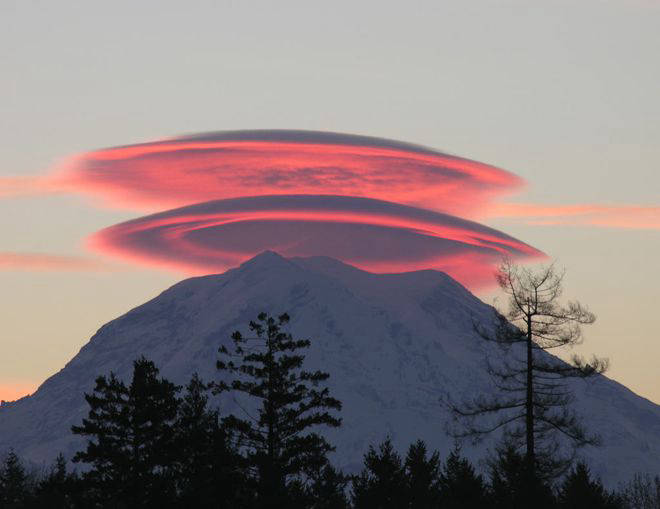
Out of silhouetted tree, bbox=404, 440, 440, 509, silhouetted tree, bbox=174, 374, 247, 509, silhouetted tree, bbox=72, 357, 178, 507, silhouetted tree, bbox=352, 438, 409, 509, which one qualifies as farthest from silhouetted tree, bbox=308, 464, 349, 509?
silhouetted tree, bbox=72, 357, 178, 507

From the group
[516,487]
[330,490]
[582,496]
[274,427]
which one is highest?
[330,490]

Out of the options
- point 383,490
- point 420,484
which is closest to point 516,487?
point 383,490

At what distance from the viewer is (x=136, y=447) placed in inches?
2589

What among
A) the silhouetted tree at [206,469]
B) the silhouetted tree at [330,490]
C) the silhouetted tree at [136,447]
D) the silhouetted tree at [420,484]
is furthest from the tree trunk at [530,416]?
the silhouetted tree at [330,490]

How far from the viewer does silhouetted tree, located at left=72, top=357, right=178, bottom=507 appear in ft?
207

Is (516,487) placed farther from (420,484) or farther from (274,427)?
(420,484)

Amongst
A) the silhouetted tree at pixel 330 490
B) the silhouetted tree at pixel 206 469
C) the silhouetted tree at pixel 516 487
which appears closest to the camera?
the silhouetted tree at pixel 516 487

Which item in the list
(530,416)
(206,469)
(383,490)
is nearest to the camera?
(530,416)

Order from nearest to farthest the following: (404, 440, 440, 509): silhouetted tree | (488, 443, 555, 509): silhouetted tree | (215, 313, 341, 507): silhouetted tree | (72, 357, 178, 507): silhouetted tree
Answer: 1. (488, 443, 555, 509): silhouetted tree
2. (215, 313, 341, 507): silhouetted tree
3. (72, 357, 178, 507): silhouetted tree
4. (404, 440, 440, 509): silhouetted tree

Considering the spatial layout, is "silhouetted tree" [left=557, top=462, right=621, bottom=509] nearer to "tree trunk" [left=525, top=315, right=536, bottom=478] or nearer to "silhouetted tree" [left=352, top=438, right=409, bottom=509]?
"silhouetted tree" [left=352, top=438, right=409, bottom=509]

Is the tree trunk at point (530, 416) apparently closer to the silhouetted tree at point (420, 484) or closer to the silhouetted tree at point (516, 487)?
the silhouetted tree at point (516, 487)

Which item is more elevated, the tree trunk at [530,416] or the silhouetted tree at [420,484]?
the silhouetted tree at [420,484]

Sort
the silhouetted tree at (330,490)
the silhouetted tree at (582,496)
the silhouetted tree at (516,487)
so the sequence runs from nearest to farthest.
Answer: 1. the silhouetted tree at (516,487)
2. the silhouetted tree at (582,496)
3. the silhouetted tree at (330,490)

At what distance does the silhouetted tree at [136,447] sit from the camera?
6312cm
